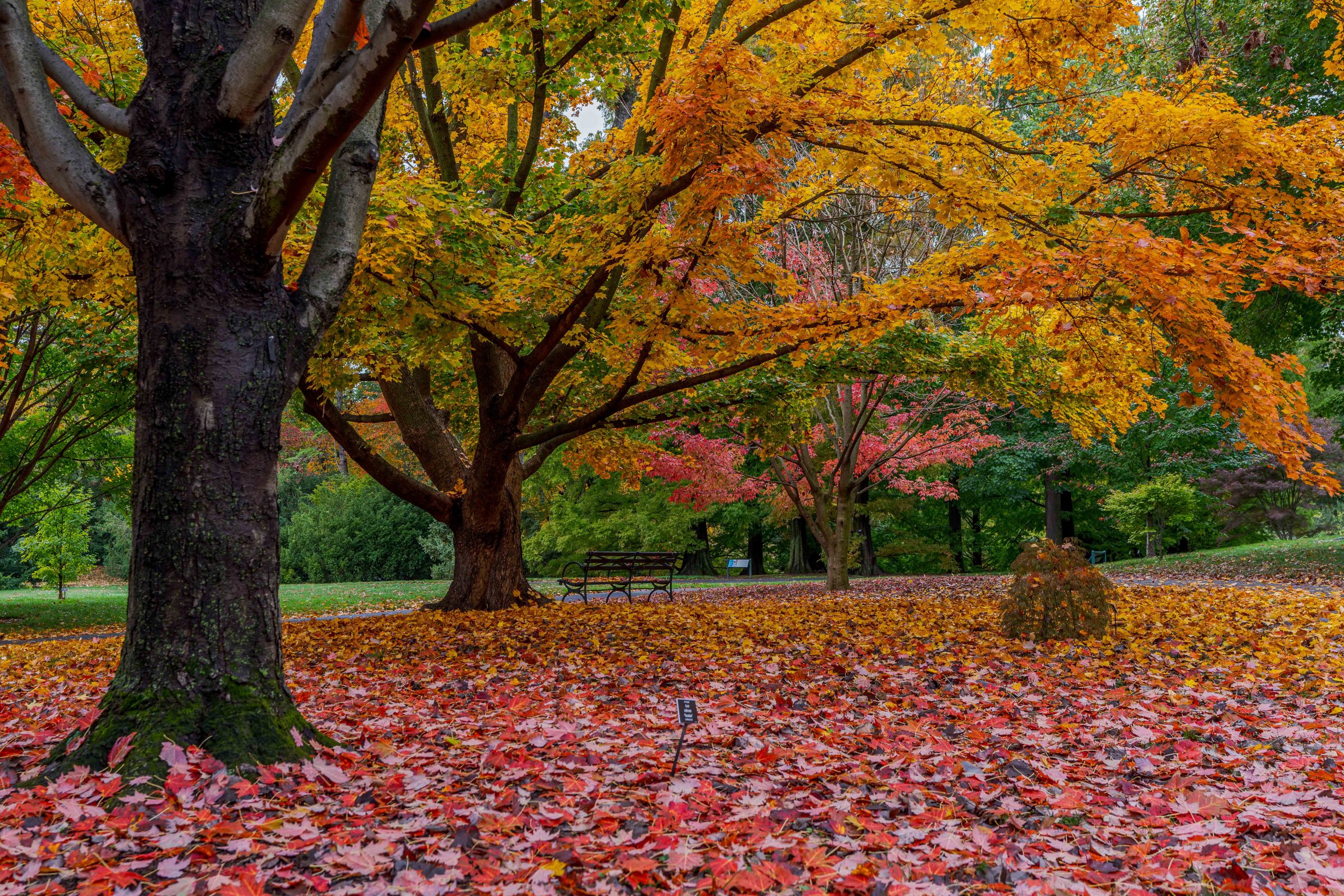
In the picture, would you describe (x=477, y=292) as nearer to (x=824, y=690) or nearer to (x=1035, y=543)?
(x=824, y=690)

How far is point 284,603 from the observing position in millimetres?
17125


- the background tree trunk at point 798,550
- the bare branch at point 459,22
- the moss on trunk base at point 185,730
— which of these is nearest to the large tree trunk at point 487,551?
the moss on trunk base at point 185,730

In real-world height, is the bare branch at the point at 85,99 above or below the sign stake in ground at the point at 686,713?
above

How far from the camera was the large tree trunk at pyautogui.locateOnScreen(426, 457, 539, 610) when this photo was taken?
9.54m

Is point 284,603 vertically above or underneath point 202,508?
underneath

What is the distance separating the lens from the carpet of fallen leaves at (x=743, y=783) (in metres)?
2.38

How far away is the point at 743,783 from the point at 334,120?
3.18 metres

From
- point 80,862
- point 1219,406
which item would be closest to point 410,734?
point 80,862

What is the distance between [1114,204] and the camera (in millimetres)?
12836

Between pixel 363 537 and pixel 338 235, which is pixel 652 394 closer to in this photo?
pixel 338 235

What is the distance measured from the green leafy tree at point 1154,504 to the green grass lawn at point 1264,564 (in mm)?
937

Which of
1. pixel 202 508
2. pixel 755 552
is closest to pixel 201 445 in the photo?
pixel 202 508

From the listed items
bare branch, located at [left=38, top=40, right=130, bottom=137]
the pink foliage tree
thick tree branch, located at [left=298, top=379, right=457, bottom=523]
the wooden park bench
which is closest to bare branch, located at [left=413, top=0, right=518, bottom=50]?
bare branch, located at [left=38, top=40, right=130, bottom=137]

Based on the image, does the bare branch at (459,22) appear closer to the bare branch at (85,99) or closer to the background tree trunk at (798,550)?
the bare branch at (85,99)
